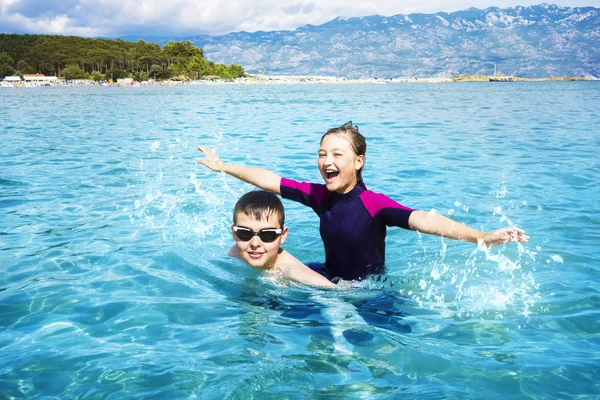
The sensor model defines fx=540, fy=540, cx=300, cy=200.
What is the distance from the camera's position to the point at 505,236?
369cm

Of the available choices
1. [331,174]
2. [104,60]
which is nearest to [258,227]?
[331,174]

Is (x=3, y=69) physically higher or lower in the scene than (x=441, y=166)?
higher

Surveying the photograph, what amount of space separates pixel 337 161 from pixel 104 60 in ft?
550

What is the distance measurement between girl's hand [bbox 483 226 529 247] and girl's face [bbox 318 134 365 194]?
134 centimetres

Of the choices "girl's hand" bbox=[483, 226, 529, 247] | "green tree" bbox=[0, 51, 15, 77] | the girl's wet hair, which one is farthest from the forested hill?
"girl's hand" bbox=[483, 226, 529, 247]

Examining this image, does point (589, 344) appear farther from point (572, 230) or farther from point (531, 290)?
point (572, 230)

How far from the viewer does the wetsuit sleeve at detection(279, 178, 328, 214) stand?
5.05 m

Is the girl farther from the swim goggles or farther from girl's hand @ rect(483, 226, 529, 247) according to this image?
the swim goggles

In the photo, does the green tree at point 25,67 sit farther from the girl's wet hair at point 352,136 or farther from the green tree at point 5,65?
the girl's wet hair at point 352,136

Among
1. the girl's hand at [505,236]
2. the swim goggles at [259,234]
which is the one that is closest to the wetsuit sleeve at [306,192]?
the swim goggles at [259,234]

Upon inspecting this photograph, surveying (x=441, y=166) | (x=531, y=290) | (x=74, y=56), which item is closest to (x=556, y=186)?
(x=441, y=166)

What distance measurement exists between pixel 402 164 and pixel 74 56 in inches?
6478

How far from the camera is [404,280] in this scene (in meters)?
6.03

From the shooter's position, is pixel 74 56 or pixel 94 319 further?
pixel 74 56
